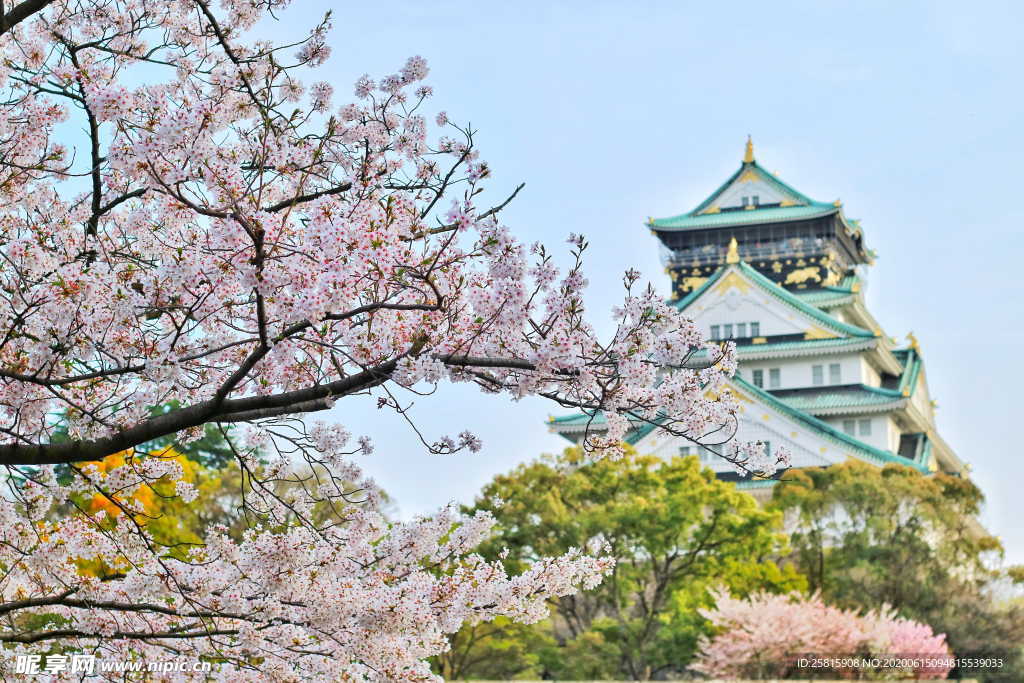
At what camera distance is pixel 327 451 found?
227 inches

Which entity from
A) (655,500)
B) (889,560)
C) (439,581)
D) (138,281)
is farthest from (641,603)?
(138,281)

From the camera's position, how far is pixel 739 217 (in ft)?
162

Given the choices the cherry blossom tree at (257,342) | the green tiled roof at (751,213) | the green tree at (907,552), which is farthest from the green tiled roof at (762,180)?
the cherry blossom tree at (257,342)

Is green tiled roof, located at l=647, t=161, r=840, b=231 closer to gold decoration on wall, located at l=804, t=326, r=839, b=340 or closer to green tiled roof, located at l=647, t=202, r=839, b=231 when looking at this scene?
green tiled roof, located at l=647, t=202, r=839, b=231

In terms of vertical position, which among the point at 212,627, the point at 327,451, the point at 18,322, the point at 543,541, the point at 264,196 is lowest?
the point at 212,627

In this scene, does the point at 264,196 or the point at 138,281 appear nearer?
the point at 138,281

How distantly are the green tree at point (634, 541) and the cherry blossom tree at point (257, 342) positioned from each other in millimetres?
17761

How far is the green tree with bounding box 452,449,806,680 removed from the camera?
24734 millimetres

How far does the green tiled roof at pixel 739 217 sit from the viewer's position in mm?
48344

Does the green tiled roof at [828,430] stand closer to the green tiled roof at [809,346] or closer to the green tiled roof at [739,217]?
the green tiled roof at [809,346]

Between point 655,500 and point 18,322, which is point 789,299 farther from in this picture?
point 18,322

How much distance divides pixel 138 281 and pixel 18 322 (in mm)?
661

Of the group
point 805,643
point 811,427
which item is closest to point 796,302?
point 811,427

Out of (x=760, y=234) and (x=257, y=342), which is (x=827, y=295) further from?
(x=257, y=342)
